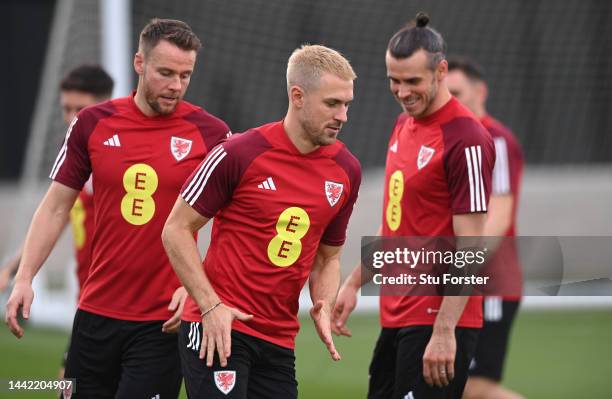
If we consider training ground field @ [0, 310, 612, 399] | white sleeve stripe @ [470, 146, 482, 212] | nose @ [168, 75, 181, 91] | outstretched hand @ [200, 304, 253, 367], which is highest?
nose @ [168, 75, 181, 91]

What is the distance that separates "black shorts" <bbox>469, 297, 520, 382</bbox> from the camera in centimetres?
679

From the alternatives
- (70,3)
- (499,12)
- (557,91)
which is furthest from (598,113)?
(70,3)

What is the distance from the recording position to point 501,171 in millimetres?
7195

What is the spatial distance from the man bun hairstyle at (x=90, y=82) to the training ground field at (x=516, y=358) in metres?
2.45

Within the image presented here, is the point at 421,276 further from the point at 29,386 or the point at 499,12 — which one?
the point at 499,12

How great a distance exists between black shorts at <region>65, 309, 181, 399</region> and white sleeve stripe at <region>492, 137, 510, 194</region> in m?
2.85

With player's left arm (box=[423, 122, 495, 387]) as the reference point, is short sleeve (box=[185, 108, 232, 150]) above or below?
above

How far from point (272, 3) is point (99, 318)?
8.36 metres

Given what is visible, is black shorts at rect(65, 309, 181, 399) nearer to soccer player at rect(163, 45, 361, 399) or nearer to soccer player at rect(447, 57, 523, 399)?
soccer player at rect(163, 45, 361, 399)

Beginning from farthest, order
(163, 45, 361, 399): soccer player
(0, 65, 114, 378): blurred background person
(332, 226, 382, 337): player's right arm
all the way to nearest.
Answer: (0, 65, 114, 378): blurred background person, (332, 226, 382, 337): player's right arm, (163, 45, 361, 399): soccer player

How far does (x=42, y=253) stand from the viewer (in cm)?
519

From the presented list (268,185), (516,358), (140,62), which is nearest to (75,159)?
(140,62)

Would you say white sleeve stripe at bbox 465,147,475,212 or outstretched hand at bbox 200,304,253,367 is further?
white sleeve stripe at bbox 465,147,475,212

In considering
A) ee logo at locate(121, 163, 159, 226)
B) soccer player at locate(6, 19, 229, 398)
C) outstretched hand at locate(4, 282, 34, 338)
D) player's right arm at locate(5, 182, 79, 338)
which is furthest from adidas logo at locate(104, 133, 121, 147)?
outstretched hand at locate(4, 282, 34, 338)
